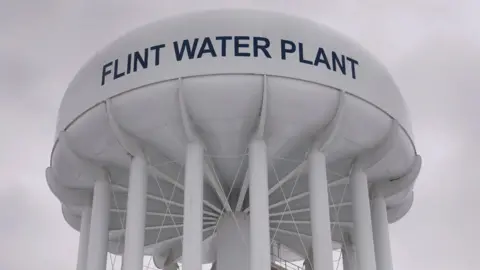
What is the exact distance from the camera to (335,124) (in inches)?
568

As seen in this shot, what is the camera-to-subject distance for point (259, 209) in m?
14.0

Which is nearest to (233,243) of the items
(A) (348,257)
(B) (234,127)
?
(A) (348,257)

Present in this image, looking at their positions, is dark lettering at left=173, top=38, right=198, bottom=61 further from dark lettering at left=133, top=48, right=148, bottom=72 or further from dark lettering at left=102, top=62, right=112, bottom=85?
dark lettering at left=102, top=62, right=112, bottom=85

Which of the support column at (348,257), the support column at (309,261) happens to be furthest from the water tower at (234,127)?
the support column at (309,261)

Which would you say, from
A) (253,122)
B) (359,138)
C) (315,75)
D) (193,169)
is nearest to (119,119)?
(193,169)

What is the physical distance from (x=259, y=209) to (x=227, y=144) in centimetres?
198

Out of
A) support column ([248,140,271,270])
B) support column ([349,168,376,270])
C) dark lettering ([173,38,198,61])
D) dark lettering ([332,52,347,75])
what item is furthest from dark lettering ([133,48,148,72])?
support column ([349,168,376,270])

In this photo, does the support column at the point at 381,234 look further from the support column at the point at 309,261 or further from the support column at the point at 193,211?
the support column at the point at 193,211

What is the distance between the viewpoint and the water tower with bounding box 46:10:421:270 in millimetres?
13930

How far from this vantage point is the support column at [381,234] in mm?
17109

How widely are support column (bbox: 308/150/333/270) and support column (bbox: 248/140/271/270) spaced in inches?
40.5

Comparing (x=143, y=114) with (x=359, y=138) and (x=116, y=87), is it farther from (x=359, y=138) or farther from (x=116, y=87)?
(x=359, y=138)

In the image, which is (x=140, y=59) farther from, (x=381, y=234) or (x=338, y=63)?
(x=381, y=234)

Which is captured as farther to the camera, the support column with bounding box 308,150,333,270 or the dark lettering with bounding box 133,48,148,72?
the dark lettering with bounding box 133,48,148,72
